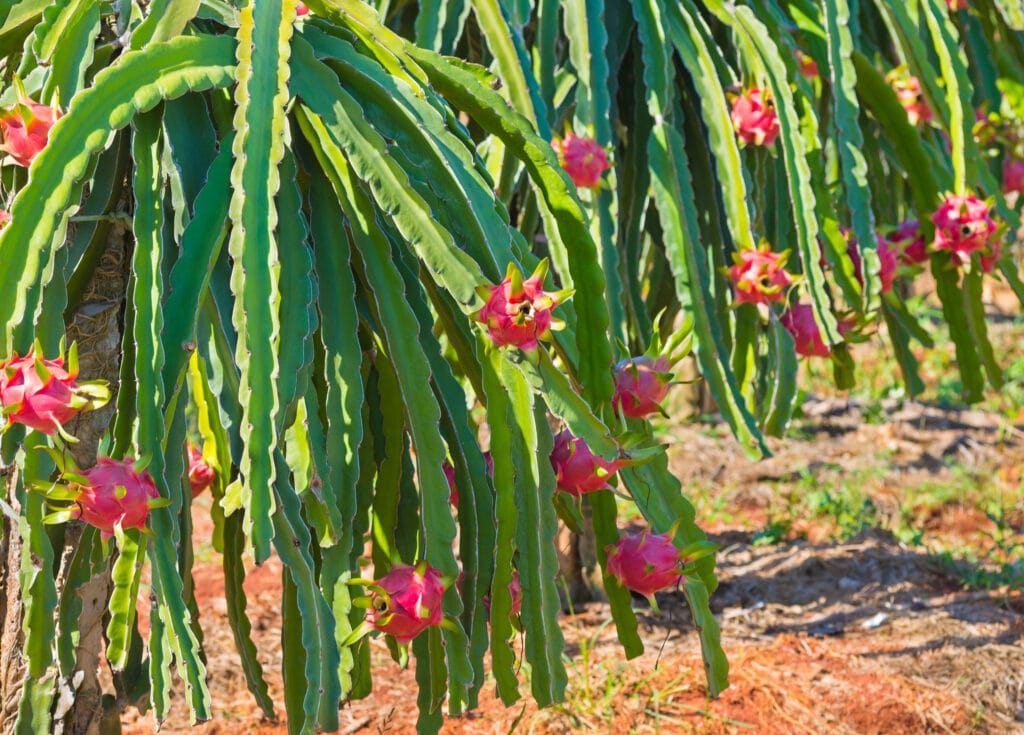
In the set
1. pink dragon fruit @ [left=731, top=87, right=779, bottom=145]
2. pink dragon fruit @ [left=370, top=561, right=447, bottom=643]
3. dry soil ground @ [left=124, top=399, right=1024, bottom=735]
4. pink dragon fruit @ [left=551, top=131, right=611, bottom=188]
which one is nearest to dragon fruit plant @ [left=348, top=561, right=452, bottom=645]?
pink dragon fruit @ [left=370, top=561, right=447, bottom=643]

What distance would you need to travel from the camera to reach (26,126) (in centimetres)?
142

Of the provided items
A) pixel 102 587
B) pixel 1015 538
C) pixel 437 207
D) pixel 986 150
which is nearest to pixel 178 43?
pixel 437 207

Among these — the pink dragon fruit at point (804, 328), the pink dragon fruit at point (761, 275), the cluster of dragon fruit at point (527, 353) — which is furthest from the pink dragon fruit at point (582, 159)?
the pink dragon fruit at point (804, 328)

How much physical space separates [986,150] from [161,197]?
269 centimetres

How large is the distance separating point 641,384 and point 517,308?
0.35 meters

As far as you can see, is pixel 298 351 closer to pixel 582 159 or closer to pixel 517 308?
pixel 517 308

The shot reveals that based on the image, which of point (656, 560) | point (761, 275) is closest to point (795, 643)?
point (761, 275)

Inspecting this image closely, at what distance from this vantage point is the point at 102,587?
1850 mm

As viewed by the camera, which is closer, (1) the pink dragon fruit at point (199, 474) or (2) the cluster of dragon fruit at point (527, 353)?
(2) the cluster of dragon fruit at point (527, 353)

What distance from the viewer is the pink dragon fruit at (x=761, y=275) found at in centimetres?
217

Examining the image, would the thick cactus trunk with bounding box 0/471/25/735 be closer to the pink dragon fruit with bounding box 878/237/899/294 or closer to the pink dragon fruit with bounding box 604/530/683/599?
the pink dragon fruit with bounding box 604/530/683/599

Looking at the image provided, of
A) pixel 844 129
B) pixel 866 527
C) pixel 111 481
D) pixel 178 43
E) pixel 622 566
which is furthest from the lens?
pixel 866 527

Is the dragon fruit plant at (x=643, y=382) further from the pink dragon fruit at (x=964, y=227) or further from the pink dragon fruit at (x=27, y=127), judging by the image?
the pink dragon fruit at (x=964, y=227)

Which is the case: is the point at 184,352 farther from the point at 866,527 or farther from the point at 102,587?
the point at 866,527
